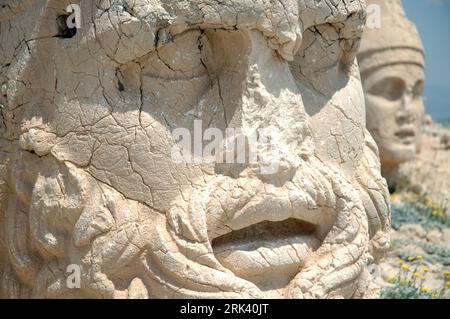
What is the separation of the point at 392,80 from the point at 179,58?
4826mm

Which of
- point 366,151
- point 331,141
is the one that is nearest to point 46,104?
point 331,141

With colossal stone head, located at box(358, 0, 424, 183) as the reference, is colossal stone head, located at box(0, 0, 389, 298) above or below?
below

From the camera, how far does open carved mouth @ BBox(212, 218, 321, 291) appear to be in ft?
8.52

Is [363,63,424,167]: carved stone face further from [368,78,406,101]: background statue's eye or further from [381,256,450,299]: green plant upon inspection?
[381,256,450,299]: green plant

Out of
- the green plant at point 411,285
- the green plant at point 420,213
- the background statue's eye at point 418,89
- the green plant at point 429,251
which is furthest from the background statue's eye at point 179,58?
the background statue's eye at point 418,89

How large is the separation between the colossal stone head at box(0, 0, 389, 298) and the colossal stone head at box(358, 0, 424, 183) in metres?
4.33

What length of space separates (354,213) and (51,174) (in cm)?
117

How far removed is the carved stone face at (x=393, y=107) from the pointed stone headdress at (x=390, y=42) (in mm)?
81

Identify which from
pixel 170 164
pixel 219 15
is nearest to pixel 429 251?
pixel 170 164

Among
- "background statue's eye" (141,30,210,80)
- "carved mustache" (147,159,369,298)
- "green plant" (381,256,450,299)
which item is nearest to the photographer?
"carved mustache" (147,159,369,298)

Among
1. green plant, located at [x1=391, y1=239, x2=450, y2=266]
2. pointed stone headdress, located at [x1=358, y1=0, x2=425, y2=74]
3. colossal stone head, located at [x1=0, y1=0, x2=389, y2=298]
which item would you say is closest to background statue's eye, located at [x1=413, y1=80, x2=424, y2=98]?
pointed stone headdress, located at [x1=358, y1=0, x2=425, y2=74]

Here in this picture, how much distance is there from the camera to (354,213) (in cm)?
284

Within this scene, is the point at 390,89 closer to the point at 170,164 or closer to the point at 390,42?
the point at 390,42

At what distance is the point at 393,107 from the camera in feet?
23.3
